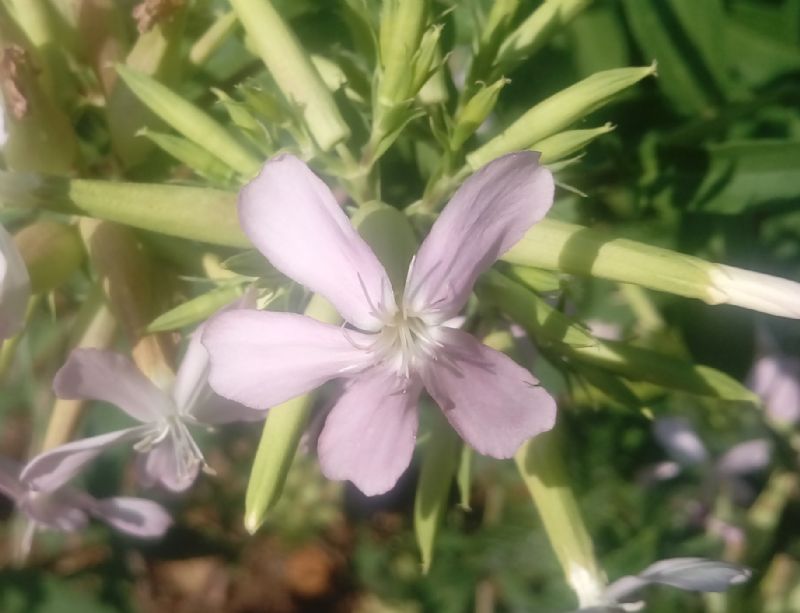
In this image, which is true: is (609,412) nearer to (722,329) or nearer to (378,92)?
(722,329)

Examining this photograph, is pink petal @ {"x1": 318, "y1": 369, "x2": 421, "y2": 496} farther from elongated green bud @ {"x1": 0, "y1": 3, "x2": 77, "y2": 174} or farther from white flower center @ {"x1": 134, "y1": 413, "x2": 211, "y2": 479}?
elongated green bud @ {"x1": 0, "y1": 3, "x2": 77, "y2": 174}

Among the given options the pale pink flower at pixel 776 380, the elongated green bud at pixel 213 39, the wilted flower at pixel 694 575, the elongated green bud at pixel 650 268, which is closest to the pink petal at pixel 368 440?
the elongated green bud at pixel 650 268

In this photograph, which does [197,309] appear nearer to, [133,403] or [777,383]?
[133,403]

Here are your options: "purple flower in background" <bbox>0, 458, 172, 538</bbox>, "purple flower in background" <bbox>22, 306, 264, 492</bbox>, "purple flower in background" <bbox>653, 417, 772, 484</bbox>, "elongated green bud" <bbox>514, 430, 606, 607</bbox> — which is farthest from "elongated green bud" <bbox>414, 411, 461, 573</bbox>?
"purple flower in background" <bbox>653, 417, 772, 484</bbox>

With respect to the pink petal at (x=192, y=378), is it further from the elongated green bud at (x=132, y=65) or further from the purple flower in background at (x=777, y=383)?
the purple flower in background at (x=777, y=383)

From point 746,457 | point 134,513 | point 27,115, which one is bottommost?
point 746,457

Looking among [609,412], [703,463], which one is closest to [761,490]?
[703,463]

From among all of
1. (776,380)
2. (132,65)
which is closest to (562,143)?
(132,65)
